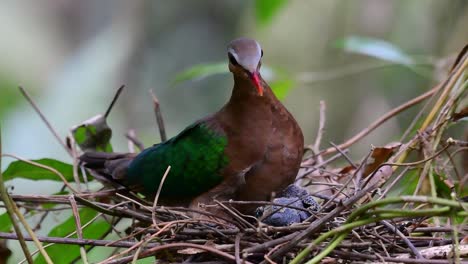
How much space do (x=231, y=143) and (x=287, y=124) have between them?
0.22 m

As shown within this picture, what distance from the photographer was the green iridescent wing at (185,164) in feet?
9.98

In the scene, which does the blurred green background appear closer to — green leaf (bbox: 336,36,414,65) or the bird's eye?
green leaf (bbox: 336,36,414,65)

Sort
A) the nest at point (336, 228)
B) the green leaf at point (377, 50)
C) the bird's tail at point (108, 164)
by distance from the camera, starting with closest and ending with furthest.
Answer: the nest at point (336, 228) < the bird's tail at point (108, 164) < the green leaf at point (377, 50)

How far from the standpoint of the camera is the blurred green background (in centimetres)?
585

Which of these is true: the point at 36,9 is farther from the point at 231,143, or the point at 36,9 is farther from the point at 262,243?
the point at 262,243

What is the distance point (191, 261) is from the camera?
2426 millimetres

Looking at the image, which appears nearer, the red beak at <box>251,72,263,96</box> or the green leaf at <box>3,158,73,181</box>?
the red beak at <box>251,72,263,96</box>

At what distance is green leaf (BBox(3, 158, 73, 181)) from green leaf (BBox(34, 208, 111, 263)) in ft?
0.76

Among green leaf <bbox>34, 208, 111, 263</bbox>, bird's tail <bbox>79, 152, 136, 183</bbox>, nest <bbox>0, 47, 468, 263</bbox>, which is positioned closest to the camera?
nest <bbox>0, 47, 468, 263</bbox>

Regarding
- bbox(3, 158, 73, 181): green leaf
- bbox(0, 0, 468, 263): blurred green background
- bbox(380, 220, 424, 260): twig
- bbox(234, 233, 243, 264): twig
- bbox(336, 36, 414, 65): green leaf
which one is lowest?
bbox(0, 0, 468, 263): blurred green background

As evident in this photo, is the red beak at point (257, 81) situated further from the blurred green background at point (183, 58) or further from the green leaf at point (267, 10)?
the blurred green background at point (183, 58)

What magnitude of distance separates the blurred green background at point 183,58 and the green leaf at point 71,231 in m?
1.96

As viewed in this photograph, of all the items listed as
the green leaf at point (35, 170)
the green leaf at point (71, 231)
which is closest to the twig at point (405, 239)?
the green leaf at point (71, 231)

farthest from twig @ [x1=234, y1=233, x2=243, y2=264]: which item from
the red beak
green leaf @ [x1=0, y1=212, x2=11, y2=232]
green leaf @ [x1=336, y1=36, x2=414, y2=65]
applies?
green leaf @ [x1=336, y1=36, x2=414, y2=65]
